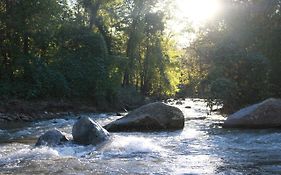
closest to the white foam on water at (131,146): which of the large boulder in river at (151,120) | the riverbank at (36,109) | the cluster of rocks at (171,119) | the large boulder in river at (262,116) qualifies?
the cluster of rocks at (171,119)

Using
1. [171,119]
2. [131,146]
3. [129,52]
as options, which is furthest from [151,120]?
[129,52]

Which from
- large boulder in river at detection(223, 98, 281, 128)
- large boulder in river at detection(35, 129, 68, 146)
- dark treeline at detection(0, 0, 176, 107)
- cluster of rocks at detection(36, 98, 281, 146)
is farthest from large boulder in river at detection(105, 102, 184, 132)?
dark treeline at detection(0, 0, 176, 107)

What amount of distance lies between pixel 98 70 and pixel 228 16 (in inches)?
520

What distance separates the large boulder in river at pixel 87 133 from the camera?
11609 mm

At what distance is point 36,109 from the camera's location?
24766 millimetres

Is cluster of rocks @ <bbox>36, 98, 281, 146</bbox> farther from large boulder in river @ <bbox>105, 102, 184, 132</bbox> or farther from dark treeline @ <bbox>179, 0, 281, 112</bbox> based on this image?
dark treeline @ <bbox>179, 0, 281, 112</bbox>

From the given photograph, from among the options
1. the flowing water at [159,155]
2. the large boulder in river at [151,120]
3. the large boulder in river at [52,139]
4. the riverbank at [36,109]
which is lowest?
the flowing water at [159,155]

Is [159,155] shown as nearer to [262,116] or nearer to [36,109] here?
[262,116]

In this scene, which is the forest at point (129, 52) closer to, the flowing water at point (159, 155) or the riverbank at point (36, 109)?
the riverbank at point (36, 109)

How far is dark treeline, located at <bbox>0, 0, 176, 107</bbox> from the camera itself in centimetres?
2744

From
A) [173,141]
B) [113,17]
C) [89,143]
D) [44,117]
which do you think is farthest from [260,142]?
[113,17]

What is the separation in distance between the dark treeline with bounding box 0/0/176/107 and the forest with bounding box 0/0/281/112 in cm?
6

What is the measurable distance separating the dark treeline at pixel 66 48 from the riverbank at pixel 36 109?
3.66ft

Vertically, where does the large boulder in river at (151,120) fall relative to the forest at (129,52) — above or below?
below
